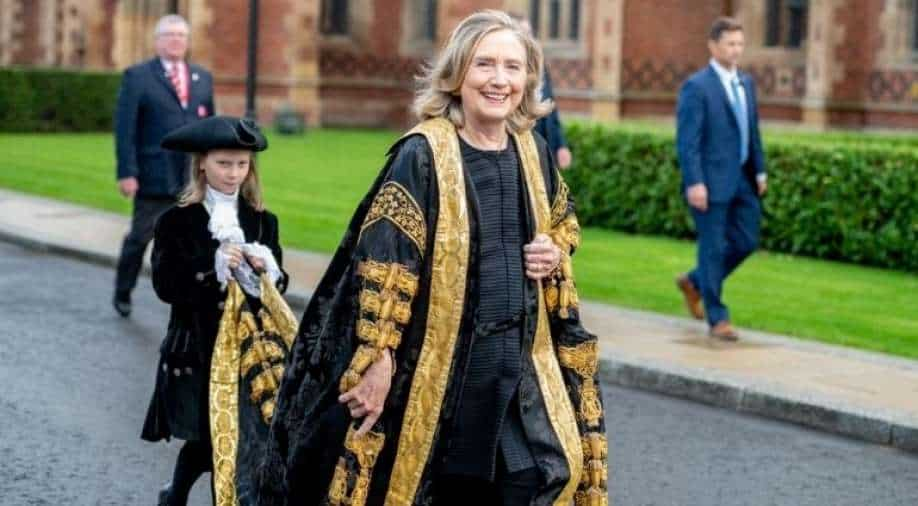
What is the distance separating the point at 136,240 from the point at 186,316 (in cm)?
559

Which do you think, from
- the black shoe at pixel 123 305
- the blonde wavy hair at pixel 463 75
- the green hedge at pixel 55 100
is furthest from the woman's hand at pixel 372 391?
the green hedge at pixel 55 100

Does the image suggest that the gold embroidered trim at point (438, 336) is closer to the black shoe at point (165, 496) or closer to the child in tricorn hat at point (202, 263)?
the child in tricorn hat at point (202, 263)

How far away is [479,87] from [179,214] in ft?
5.90

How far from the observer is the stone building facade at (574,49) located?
28375 mm

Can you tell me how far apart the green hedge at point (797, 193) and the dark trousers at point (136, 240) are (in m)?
5.91

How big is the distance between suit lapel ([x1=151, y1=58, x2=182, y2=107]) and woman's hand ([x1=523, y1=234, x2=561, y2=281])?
704 cm

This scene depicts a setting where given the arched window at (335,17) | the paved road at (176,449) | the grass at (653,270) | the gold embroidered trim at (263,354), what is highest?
the arched window at (335,17)

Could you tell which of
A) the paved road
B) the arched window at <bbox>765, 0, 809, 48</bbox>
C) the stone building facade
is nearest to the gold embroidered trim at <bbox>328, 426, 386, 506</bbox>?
the paved road

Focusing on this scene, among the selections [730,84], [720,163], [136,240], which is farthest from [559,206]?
[136,240]

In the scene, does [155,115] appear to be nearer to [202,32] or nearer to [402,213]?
[402,213]

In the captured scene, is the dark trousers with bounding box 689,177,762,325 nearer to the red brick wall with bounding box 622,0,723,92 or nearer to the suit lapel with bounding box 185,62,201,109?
→ the suit lapel with bounding box 185,62,201,109

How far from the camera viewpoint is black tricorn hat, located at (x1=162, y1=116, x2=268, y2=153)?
6434mm

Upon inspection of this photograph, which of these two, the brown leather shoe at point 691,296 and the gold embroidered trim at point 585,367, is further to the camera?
the brown leather shoe at point 691,296

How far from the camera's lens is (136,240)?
39.2 ft
